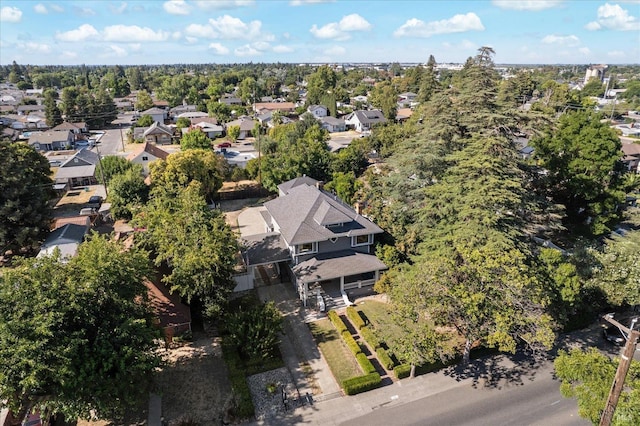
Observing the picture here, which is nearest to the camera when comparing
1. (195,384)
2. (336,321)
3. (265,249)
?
(195,384)

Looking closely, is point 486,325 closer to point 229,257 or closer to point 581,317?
point 581,317

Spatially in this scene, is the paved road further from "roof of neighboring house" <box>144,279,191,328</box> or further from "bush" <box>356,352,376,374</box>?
"roof of neighboring house" <box>144,279,191,328</box>

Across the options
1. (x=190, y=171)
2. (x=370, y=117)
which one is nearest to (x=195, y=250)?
(x=190, y=171)

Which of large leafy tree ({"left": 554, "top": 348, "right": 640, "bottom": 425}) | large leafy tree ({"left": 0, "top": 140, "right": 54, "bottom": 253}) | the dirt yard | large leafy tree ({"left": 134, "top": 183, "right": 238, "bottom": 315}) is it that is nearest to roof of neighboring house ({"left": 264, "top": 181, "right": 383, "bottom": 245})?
large leafy tree ({"left": 134, "top": 183, "right": 238, "bottom": 315})

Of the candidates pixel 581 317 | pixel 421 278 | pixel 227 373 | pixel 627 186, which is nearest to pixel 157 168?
pixel 227 373

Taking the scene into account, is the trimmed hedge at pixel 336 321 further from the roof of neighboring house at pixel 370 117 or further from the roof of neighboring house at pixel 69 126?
the roof of neighboring house at pixel 69 126

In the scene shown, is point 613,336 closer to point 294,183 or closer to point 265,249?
point 265,249
